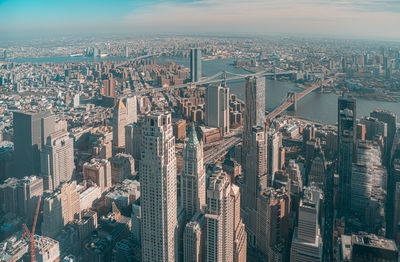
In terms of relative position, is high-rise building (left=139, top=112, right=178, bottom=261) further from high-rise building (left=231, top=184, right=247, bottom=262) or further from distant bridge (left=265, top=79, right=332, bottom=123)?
distant bridge (left=265, top=79, right=332, bottom=123)

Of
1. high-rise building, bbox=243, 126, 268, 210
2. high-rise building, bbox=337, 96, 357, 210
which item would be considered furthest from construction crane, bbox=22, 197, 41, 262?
high-rise building, bbox=337, 96, 357, 210

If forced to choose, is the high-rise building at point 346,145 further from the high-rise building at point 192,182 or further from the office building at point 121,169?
the office building at point 121,169

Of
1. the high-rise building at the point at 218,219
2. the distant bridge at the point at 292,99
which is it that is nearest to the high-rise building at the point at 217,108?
the distant bridge at the point at 292,99

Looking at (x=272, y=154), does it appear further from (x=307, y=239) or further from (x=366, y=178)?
(x=307, y=239)

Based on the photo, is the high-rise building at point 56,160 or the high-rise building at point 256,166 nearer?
the high-rise building at point 256,166

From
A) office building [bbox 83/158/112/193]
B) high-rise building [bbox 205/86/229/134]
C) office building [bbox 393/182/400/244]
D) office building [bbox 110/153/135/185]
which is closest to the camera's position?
office building [bbox 393/182/400/244]
